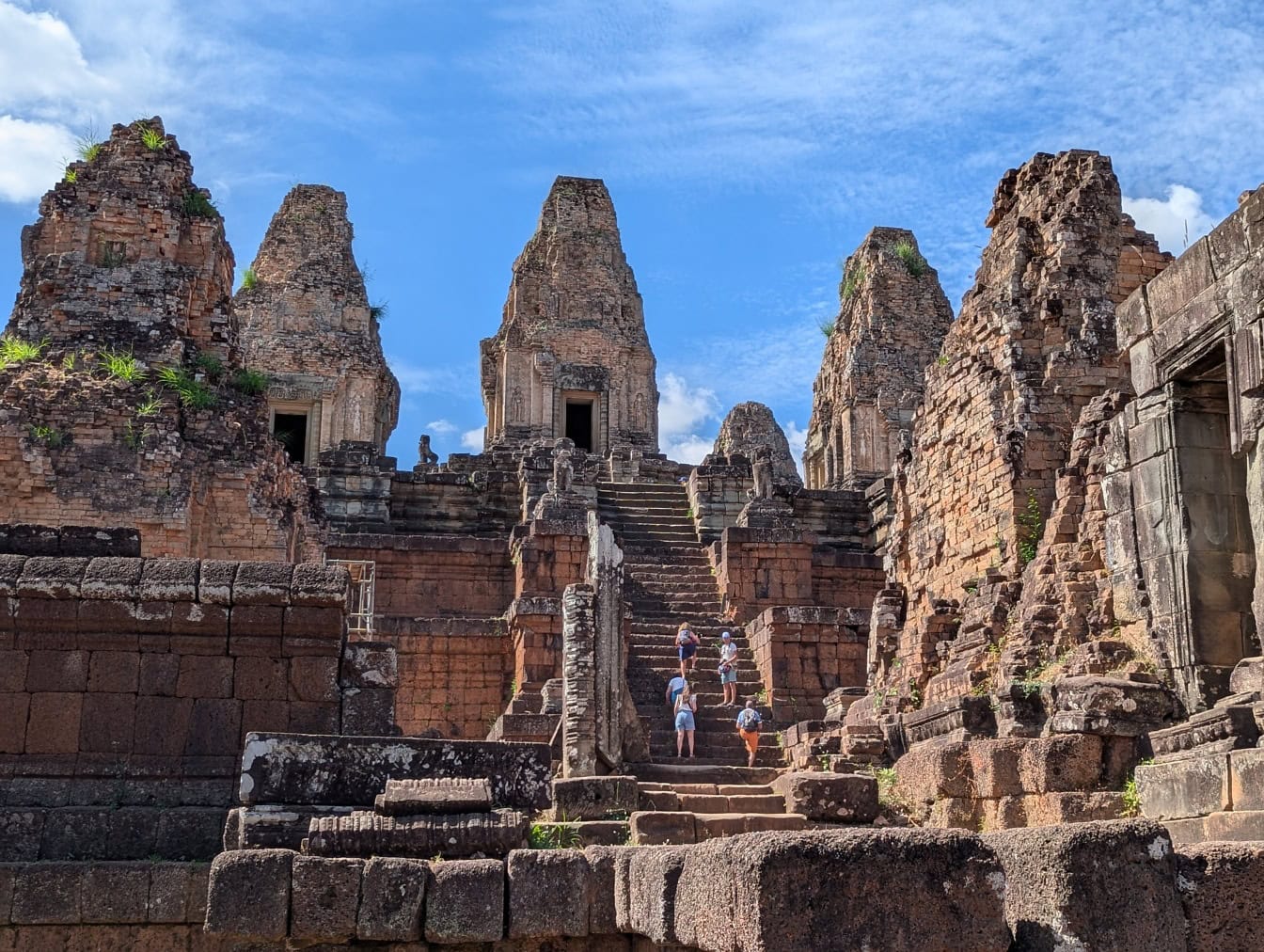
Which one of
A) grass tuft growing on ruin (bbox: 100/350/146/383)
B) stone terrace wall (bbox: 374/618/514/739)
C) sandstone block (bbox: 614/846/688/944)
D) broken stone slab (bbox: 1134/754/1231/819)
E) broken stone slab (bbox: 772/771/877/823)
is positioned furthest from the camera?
stone terrace wall (bbox: 374/618/514/739)

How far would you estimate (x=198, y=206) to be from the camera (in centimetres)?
2028

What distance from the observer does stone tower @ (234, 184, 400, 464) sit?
37.2 m

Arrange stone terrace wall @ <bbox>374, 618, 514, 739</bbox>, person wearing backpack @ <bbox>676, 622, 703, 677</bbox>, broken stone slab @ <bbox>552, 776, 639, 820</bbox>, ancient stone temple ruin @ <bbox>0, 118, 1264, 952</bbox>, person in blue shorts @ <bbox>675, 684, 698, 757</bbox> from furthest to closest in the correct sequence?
stone terrace wall @ <bbox>374, 618, 514, 739</bbox> → person wearing backpack @ <bbox>676, 622, 703, 677</bbox> → person in blue shorts @ <bbox>675, 684, 698, 757</bbox> → broken stone slab @ <bbox>552, 776, 639, 820</bbox> → ancient stone temple ruin @ <bbox>0, 118, 1264, 952</bbox>

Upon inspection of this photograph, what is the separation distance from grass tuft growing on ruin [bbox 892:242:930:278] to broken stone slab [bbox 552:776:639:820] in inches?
1108

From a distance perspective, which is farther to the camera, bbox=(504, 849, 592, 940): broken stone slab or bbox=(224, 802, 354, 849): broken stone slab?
bbox=(224, 802, 354, 849): broken stone slab

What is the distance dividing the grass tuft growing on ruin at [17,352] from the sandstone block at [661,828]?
468 inches

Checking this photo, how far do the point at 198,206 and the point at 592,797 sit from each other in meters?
12.6

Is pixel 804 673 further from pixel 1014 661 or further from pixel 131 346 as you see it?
pixel 131 346

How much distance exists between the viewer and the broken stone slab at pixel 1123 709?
1004 cm

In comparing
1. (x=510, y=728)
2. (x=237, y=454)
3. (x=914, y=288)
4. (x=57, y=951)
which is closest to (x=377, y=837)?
(x=57, y=951)

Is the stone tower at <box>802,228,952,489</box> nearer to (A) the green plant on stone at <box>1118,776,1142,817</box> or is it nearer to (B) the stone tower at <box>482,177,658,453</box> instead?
(B) the stone tower at <box>482,177,658,453</box>

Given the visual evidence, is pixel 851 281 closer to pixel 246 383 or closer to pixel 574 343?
pixel 574 343

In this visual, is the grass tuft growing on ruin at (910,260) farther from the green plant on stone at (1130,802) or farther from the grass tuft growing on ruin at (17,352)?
the green plant on stone at (1130,802)

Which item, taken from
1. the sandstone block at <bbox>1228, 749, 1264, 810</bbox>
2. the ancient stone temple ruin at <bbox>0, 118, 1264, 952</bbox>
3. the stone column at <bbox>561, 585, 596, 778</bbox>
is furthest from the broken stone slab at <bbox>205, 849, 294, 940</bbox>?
the stone column at <bbox>561, 585, 596, 778</bbox>
